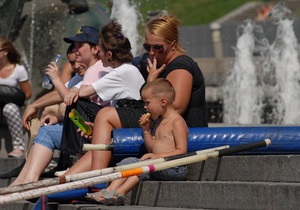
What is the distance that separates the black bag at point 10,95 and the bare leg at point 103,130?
10.7 feet

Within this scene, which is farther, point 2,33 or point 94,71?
point 2,33

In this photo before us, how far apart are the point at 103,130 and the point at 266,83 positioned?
420 inches

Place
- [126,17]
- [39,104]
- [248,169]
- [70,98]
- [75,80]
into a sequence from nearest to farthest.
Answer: [248,169]
[70,98]
[39,104]
[75,80]
[126,17]

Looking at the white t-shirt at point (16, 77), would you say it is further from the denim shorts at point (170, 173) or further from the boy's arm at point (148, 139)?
the denim shorts at point (170, 173)

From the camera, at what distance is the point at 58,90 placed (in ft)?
32.1

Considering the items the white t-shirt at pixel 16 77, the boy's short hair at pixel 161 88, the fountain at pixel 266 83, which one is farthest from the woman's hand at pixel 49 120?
the fountain at pixel 266 83

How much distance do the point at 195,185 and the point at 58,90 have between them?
70.8 inches

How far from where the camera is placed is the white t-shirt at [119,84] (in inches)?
378

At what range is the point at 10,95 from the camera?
487 inches

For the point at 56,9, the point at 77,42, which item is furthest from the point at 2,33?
the point at 77,42

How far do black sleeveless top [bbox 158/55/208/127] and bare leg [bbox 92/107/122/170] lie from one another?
0.51 meters

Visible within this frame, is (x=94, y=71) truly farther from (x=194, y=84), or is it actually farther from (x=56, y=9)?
(x=56, y=9)

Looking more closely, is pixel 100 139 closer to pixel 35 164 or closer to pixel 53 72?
pixel 35 164

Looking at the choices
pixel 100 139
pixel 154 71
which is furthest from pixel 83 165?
pixel 154 71
